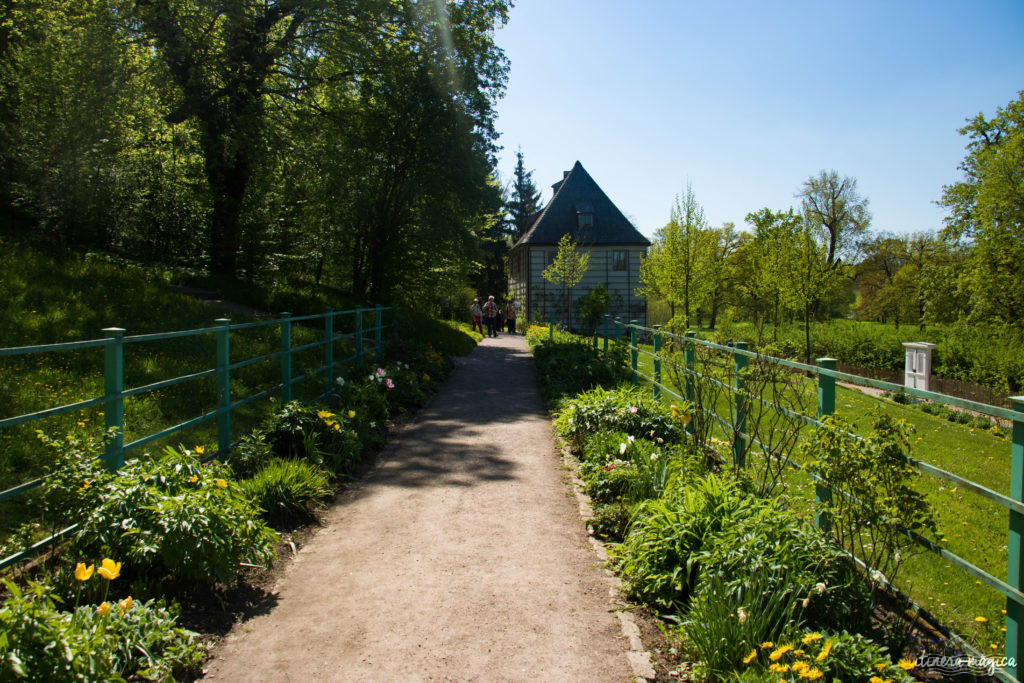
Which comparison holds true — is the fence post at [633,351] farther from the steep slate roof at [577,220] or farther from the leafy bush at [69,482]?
the steep slate roof at [577,220]

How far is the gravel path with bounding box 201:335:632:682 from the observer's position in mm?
3160

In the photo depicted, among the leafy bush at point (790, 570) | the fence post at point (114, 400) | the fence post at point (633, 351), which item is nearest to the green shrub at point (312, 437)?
the fence post at point (114, 400)

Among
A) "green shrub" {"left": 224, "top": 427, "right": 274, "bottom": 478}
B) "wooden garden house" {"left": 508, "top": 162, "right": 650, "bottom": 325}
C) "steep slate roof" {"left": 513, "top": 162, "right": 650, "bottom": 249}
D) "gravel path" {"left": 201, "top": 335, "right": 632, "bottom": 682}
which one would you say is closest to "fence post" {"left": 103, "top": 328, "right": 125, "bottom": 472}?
"gravel path" {"left": 201, "top": 335, "right": 632, "bottom": 682}

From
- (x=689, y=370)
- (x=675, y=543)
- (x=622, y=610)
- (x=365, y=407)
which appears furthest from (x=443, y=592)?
(x=365, y=407)

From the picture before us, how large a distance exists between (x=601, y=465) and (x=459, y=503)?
1.32 meters

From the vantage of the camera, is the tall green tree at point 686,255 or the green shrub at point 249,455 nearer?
the green shrub at point 249,455

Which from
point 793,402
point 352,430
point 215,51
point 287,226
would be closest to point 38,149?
point 215,51

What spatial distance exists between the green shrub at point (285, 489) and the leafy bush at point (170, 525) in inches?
38.0

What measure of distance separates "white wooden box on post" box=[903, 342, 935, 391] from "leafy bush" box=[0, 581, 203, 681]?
23678 millimetres

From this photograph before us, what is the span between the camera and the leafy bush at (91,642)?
2.41m

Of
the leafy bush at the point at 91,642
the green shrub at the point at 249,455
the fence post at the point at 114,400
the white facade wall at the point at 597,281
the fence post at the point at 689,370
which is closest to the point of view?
the leafy bush at the point at 91,642

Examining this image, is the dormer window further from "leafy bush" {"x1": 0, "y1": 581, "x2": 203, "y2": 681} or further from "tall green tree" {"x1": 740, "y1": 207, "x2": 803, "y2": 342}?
"leafy bush" {"x1": 0, "y1": 581, "x2": 203, "y2": 681}

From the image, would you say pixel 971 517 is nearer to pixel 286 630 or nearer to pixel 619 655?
pixel 619 655

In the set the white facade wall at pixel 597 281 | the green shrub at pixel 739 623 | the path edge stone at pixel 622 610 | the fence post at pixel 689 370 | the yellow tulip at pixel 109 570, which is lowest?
the path edge stone at pixel 622 610
